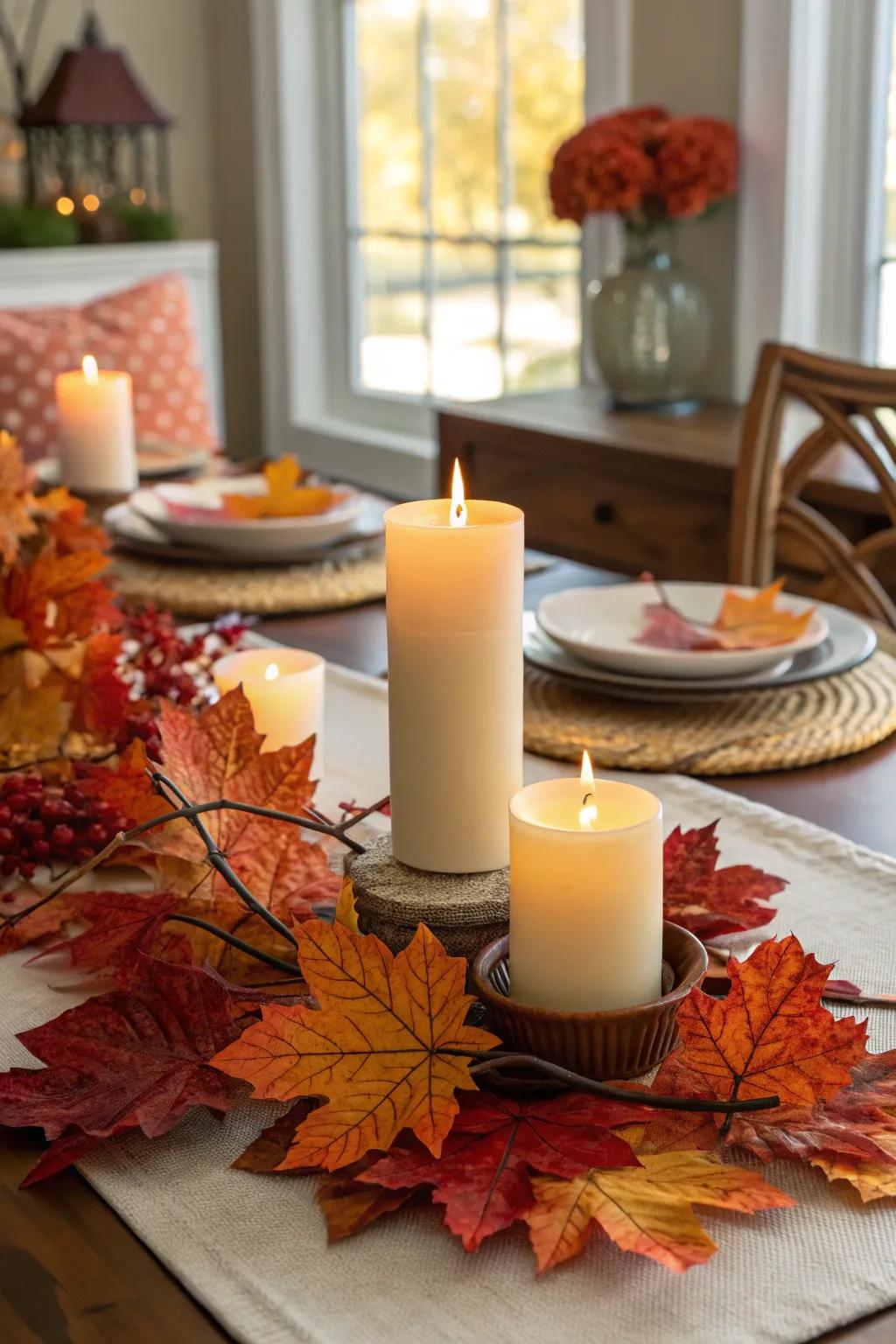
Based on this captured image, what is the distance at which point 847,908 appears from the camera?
0.75m

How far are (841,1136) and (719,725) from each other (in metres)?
0.50

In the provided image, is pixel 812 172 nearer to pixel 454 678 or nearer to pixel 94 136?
pixel 94 136

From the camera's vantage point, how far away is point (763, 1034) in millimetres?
538

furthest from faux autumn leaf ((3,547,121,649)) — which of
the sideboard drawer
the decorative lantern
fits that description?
the decorative lantern

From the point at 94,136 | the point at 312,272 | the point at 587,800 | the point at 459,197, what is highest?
the point at 94,136

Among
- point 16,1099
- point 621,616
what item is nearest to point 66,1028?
point 16,1099

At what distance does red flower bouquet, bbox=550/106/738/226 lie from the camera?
2.42 meters

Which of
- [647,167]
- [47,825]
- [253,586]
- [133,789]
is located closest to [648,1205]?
[133,789]

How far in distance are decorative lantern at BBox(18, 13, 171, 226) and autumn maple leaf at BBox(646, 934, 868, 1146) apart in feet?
10.5

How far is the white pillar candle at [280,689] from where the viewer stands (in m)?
0.83

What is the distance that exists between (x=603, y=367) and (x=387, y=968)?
2197 mm

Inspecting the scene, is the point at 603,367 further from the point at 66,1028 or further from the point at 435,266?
the point at 66,1028

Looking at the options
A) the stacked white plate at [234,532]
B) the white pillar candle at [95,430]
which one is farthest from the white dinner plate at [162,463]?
the stacked white plate at [234,532]

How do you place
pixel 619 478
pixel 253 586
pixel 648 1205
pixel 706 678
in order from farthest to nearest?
1. pixel 619 478
2. pixel 253 586
3. pixel 706 678
4. pixel 648 1205
